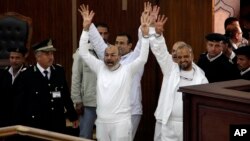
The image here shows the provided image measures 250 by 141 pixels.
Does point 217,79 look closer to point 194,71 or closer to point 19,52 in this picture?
point 194,71

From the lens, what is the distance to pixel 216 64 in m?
4.99

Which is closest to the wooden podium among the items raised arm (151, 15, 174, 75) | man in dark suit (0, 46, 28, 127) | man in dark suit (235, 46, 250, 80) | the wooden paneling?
raised arm (151, 15, 174, 75)

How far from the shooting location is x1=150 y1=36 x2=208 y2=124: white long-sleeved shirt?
460cm

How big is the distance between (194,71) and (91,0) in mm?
2397

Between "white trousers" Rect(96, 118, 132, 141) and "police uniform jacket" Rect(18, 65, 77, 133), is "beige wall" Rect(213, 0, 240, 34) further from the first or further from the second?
"police uniform jacket" Rect(18, 65, 77, 133)

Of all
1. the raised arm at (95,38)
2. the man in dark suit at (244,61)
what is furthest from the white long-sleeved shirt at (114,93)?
the man in dark suit at (244,61)

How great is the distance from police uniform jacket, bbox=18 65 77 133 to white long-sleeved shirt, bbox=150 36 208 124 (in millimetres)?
808

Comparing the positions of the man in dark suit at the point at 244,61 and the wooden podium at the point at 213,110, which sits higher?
the man in dark suit at the point at 244,61

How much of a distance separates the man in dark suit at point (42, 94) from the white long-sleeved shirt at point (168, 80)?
0.80 m

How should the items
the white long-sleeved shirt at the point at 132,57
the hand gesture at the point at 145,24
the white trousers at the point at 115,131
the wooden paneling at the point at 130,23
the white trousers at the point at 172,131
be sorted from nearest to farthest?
the white trousers at the point at 172,131 → the white trousers at the point at 115,131 → the hand gesture at the point at 145,24 → the white long-sleeved shirt at the point at 132,57 → the wooden paneling at the point at 130,23

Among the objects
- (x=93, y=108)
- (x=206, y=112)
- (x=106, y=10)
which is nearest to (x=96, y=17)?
(x=106, y=10)

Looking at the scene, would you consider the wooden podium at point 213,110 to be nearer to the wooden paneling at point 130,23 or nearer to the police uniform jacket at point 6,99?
the police uniform jacket at point 6,99

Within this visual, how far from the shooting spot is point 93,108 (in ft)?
17.9

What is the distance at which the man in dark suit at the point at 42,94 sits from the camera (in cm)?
466
